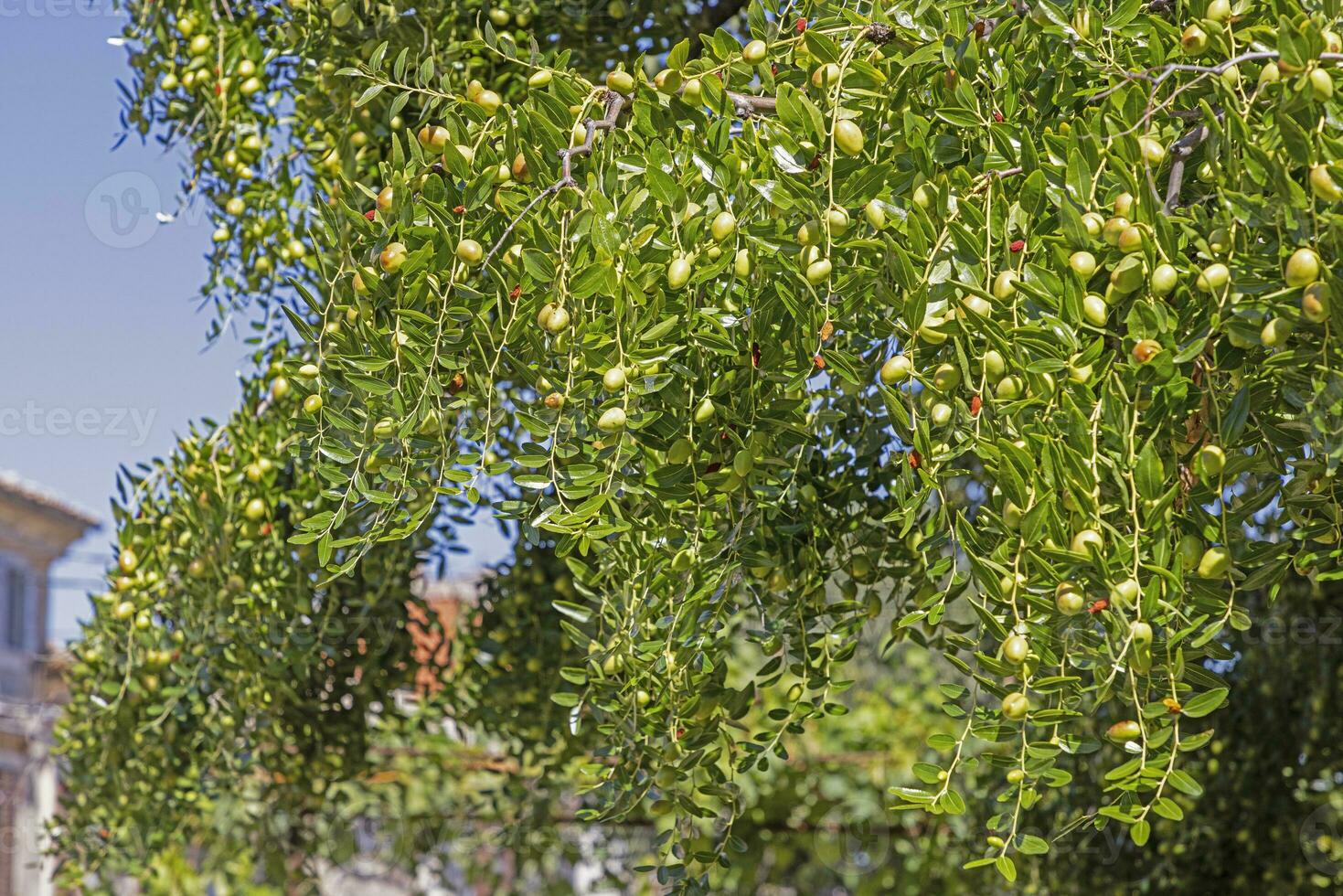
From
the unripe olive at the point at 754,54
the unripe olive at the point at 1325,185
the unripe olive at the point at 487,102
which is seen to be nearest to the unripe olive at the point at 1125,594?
the unripe olive at the point at 1325,185

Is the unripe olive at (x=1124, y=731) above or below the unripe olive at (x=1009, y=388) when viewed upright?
below

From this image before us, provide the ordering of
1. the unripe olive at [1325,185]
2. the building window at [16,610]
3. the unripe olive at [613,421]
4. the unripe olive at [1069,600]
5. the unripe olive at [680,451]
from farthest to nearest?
1. the building window at [16,610]
2. the unripe olive at [680,451]
3. the unripe olive at [613,421]
4. the unripe olive at [1069,600]
5. the unripe olive at [1325,185]

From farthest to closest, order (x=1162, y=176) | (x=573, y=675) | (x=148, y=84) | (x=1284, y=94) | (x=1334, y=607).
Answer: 1. (x=1334, y=607)
2. (x=148, y=84)
3. (x=573, y=675)
4. (x=1162, y=176)
5. (x=1284, y=94)

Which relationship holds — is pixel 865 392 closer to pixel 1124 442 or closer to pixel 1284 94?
pixel 1124 442

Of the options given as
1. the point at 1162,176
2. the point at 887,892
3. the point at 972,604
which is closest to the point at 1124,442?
the point at 972,604

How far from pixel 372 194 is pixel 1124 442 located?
622 mm

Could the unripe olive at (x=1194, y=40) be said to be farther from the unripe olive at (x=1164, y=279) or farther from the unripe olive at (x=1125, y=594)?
the unripe olive at (x=1125, y=594)

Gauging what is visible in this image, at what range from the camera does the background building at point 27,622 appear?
301 inches

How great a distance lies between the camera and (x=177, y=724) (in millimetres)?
1981

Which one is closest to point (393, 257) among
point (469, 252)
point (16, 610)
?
point (469, 252)

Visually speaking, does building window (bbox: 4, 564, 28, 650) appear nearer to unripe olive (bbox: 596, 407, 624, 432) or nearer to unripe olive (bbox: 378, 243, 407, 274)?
unripe olive (bbox: 378, 243, 407, 274)

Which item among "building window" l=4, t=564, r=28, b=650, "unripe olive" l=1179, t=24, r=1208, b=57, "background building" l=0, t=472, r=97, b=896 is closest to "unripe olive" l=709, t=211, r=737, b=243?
"unripe olive" l=1179, t=24, r=1208, b=57

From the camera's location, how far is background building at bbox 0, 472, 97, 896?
7.65 meters

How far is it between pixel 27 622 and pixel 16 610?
4.0 inches
